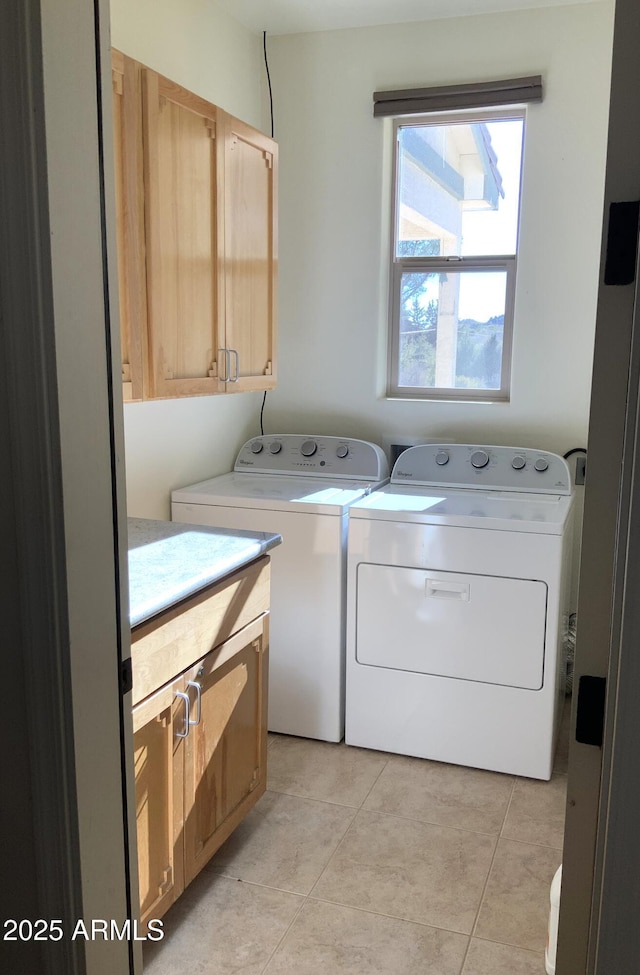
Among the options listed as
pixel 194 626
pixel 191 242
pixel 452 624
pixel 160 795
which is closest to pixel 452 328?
pixel 452 624

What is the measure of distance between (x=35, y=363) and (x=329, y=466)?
2369mm

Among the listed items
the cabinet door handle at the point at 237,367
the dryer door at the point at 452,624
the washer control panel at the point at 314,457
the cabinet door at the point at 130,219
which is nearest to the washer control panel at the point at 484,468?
the washer control panel at the point at 314,457

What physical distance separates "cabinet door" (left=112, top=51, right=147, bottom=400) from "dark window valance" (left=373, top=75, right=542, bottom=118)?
4.96ft

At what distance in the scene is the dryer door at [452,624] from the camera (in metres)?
2.60

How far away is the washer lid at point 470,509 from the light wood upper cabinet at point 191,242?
593 mm

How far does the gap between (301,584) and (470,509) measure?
0.65 m

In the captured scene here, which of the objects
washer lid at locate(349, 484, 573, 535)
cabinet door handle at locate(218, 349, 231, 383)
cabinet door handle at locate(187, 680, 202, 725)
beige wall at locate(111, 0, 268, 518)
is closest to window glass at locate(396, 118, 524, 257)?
beige wall at locate(111, 0, 268, 518)

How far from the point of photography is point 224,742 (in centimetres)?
209

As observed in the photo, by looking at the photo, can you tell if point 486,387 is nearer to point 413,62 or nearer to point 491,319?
point 491,319

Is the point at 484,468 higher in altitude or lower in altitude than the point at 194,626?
higher

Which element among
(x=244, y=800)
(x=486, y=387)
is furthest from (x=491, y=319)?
(x=244, y=800)

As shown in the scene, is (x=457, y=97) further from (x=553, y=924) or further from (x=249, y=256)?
(x=553, y=924)

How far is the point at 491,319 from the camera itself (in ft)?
10.7

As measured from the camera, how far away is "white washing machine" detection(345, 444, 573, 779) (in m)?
2.59
